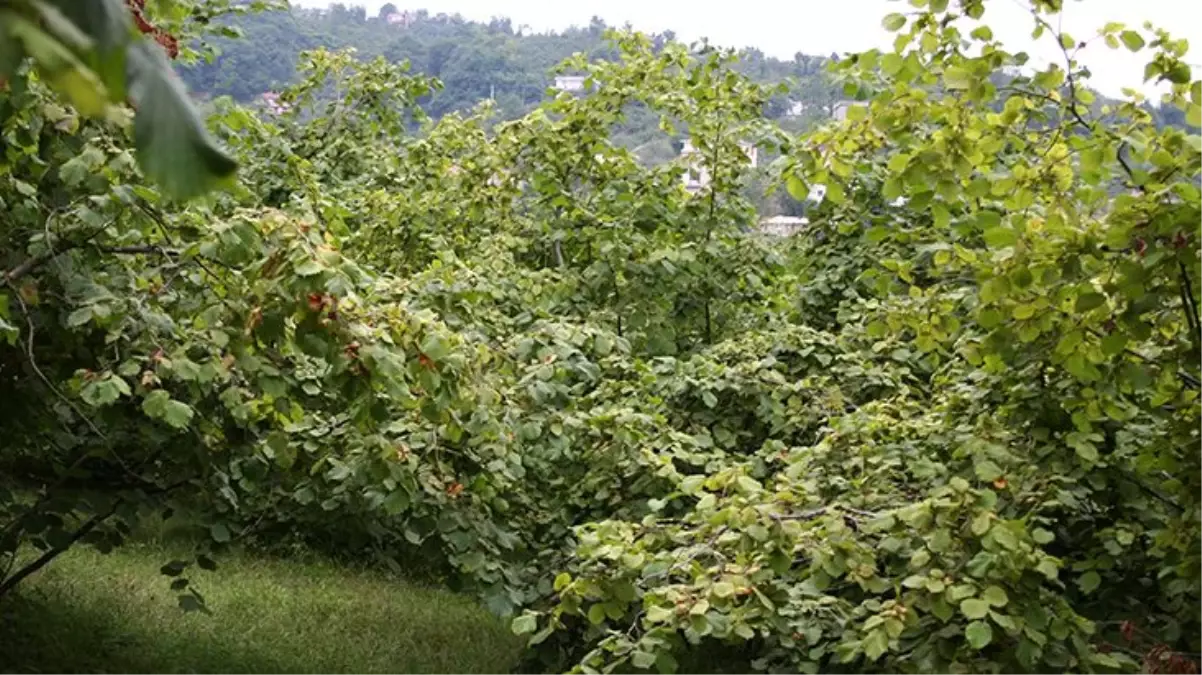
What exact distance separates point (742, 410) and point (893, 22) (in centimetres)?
265

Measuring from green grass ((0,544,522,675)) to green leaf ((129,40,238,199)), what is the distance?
18.9 feet

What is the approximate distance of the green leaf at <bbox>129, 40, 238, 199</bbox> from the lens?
1.89 feet

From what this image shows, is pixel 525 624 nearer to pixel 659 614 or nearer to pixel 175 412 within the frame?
pixel 659 614

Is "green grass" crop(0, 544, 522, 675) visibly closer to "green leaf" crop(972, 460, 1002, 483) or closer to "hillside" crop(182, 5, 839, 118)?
"green leaf" crop(972, 460, 1002, 483)

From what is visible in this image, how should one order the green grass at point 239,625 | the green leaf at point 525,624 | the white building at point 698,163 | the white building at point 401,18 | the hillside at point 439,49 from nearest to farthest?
the green leaf at point 525,624 → the green grass at point 239,625 → the white building at point 698,163 → the hillside at point 439,49 → the white building at point 401,18

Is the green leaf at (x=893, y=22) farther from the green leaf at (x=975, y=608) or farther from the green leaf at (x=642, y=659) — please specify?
the green leaf at (x=642, y=659)

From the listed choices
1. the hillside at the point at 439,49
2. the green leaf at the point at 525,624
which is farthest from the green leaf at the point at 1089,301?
the hillside at the point at 439,49

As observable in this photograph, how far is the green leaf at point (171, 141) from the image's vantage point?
576 mm

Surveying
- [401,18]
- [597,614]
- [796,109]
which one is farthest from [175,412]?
[401,18]

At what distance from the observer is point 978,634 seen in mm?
2709

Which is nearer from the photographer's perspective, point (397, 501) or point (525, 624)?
point (525, 624)

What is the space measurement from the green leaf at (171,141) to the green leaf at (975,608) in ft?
8.14

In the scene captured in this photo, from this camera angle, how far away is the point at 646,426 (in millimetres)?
4824

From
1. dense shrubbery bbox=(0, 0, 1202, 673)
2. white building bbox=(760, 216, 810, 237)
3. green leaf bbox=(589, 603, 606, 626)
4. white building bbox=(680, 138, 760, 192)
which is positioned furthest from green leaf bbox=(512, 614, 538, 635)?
white building bbox=(760, 216, 810, 237)
